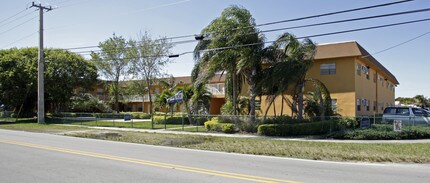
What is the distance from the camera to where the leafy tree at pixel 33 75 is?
37.7m

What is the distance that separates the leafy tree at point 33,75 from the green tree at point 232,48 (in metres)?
20.7

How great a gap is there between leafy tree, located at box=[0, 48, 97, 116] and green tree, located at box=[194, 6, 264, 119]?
20700 millimetres

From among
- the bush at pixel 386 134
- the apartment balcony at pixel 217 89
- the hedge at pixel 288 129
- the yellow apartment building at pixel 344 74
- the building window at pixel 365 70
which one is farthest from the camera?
the apartment balcony at pixel 217 89

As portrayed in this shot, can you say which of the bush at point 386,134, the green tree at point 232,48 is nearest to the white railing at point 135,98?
the green tree at point 232,48

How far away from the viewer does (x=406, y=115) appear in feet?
78.4

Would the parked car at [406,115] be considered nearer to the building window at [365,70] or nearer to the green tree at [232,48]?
the building window at [365,70]

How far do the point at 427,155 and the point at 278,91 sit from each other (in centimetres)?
1047

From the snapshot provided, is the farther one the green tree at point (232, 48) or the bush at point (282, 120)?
the green tree at point (232, 48)

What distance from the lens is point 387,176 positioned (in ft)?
28.1

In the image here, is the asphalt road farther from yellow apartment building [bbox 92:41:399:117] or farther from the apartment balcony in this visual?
the apartment balcony

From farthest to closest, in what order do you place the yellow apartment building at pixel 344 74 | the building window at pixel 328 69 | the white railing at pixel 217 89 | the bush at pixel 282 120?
the white railing at pixel 217 89
the building window at pixel 328 69
the yellow apartment building at pixel 344 74
the bush at pixel 282 120

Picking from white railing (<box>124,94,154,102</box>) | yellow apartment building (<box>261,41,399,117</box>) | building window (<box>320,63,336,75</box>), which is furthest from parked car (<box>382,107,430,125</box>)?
white railing (<box>124,94,154,102</box>)

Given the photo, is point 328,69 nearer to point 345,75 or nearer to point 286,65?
point 345,75

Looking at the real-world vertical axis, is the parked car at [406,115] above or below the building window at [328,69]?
below
